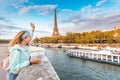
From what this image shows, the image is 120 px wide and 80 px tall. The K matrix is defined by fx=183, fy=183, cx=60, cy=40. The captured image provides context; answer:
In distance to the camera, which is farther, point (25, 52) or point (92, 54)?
point (92, 54)

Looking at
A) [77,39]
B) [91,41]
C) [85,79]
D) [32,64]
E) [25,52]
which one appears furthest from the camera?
[77,39]

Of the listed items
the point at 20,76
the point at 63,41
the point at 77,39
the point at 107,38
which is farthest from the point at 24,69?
the point at 63,41

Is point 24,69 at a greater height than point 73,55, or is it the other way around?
point 24,69

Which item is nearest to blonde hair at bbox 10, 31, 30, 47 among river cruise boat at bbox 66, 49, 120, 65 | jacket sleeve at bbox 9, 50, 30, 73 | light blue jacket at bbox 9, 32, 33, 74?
light blue jacket at bbox 9, 32, 33, 74

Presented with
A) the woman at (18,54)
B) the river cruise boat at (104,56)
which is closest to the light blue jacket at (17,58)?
the woman at (18,54)

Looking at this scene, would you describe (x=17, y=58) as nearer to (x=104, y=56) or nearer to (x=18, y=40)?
(x=18, y=40)

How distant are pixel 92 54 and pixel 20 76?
33.5 metres

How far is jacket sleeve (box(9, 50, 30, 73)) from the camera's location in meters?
2.93

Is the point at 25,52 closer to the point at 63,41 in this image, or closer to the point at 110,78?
the point at 110,78

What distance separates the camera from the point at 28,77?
9.57ft

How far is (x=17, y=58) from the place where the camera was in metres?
2.94

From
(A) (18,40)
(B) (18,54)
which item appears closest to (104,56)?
(A) (18,40)

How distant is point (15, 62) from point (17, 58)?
0.23 feet

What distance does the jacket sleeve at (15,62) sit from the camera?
2.93 meters
